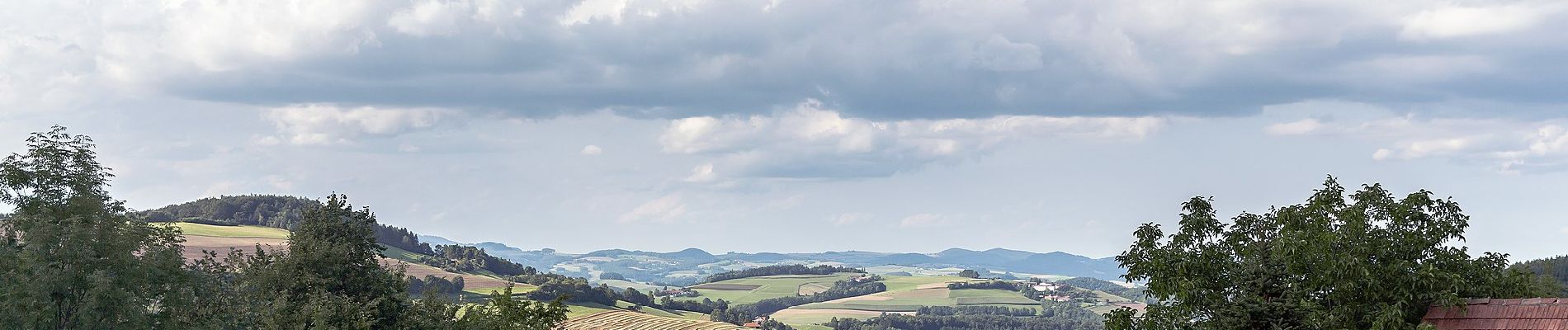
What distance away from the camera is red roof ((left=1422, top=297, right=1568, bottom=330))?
→ 758 inches

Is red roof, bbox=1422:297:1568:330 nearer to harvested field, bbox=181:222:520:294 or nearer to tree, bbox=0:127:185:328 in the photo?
tree, bbox=0:127:185:328

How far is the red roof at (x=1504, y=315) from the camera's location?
19.2 metres

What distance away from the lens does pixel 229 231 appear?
167750mm

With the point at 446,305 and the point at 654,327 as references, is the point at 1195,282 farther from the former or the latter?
the point at 654,327

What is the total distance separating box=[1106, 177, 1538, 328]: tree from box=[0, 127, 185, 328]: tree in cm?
2347

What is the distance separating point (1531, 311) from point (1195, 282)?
529 cm

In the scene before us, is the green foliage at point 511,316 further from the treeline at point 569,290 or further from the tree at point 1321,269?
Answer: the treeline at point 569,290

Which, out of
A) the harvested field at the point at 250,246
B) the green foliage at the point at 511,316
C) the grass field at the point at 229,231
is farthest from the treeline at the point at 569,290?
the green foliage at the point at 511,316

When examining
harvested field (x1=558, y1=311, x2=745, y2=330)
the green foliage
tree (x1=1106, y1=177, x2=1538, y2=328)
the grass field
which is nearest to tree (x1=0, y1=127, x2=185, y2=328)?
the green foliage

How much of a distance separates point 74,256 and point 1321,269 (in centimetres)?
2744

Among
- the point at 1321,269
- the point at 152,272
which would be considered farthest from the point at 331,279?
the point at 1321,269

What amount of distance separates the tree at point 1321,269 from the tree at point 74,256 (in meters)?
23.5

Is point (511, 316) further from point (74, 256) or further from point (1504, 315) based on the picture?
point (1504, 315)

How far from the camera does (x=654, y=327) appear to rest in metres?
140
